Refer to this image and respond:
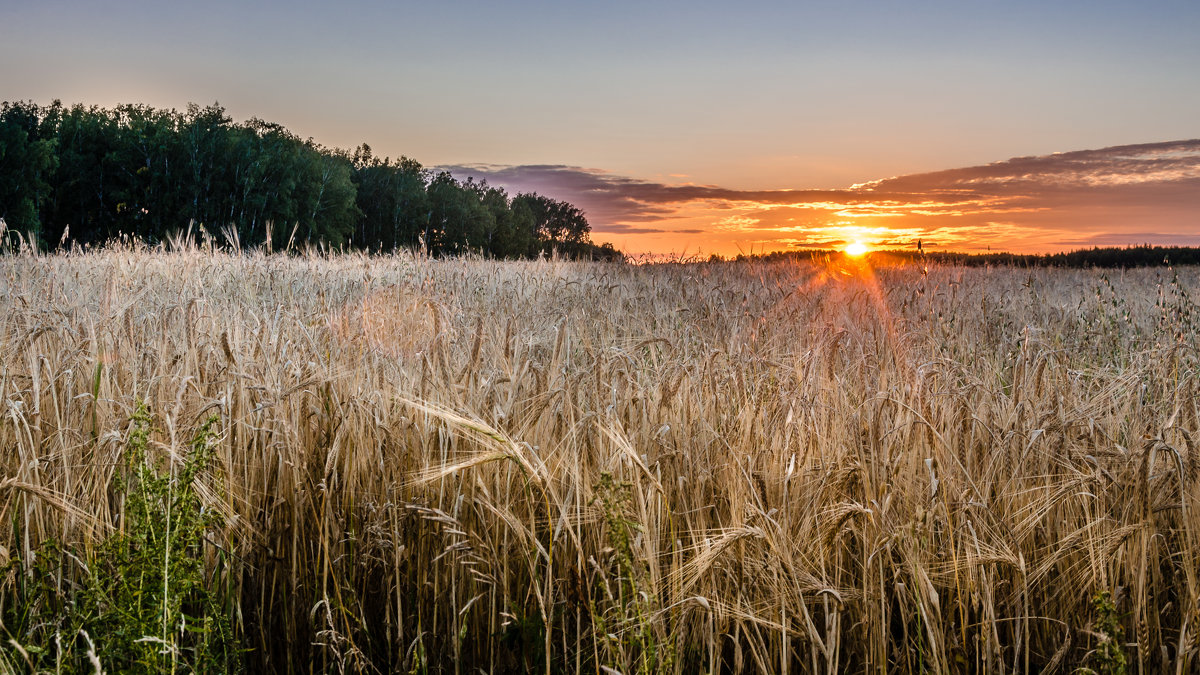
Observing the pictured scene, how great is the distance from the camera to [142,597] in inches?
69.3

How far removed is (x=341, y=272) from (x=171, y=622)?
32.0 ft

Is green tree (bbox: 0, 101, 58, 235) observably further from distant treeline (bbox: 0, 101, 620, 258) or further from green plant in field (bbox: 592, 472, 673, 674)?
green plant in field (bbox: 592, 472, 673, 674)

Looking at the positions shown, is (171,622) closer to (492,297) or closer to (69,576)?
(69,576)

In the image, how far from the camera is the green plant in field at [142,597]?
1.62m

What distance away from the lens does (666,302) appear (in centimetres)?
784

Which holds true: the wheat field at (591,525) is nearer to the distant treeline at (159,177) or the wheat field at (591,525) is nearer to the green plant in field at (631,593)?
the green plant in field at (631,593)

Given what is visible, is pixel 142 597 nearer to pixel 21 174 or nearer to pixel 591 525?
pixel 591 525

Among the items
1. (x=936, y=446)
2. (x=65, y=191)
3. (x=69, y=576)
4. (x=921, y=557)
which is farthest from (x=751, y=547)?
(x=65, y=191)

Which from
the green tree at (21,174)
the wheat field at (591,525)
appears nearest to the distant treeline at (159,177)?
the green tree at (21,174)

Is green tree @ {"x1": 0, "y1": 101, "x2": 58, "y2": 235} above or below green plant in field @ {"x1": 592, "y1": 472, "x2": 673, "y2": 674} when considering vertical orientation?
above

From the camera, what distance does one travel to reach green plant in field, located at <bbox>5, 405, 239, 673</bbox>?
63.9 inches

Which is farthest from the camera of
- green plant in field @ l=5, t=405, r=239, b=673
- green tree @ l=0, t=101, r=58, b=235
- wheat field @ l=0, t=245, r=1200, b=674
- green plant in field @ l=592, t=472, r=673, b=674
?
green tree @ l=0, t=101, r=58, b=235

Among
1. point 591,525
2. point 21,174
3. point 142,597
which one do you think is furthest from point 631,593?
point 21,174

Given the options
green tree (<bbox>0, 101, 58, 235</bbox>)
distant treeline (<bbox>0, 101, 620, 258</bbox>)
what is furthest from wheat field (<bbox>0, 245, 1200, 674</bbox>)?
green tree (<bbox>0, 101, 58, 235</bbox>)
